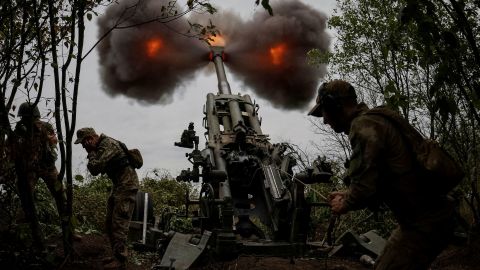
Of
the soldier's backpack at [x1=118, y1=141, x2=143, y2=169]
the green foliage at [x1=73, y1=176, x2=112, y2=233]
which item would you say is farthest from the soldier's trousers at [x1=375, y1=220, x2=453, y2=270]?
the green foliage at [x1=73, y1=176, x2=112, y2=233]

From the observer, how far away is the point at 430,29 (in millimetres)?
3328

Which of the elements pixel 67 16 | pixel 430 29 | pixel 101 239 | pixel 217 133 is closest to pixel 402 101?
pixel 430 29

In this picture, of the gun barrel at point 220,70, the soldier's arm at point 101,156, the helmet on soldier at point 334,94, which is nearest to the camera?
the helmet on soldier at point 334,94

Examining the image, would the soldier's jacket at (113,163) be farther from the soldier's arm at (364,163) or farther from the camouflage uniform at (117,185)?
the soldier's arm at (364,163)

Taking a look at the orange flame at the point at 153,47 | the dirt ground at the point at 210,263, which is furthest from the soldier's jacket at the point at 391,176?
the orange flame at the point at 153,47

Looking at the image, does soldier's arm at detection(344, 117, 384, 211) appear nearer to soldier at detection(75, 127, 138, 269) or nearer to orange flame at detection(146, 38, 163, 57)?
soldier at detection(75, 127, 138, 269)

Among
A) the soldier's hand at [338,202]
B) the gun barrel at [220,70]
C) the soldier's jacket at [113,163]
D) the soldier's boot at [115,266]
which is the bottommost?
the soldier's boot at [115,266]

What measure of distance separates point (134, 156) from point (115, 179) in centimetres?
39

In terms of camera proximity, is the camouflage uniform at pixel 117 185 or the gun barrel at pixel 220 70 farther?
the gun barrel at pixel 220 70

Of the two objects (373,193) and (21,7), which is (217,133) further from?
(373,193)

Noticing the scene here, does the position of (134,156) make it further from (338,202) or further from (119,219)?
(338,202)

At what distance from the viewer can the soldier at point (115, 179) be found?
249 inches

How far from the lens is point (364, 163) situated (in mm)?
3053

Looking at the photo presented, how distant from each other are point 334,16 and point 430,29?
903 cm
